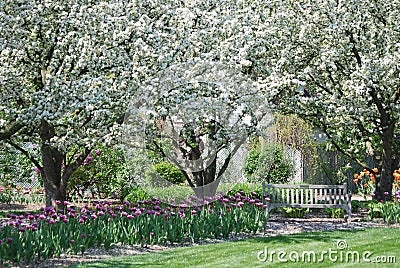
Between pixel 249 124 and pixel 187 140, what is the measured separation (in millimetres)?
1134

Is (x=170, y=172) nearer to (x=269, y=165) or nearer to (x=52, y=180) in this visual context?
(x=269, y=165)

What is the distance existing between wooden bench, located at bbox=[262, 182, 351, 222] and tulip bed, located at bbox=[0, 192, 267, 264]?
105 cm

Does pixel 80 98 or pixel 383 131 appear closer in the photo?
pixel 80 98

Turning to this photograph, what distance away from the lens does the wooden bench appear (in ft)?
30.8

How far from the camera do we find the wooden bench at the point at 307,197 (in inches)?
370

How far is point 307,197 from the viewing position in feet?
31.2

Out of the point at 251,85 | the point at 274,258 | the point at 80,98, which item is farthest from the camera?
the point at 251,85

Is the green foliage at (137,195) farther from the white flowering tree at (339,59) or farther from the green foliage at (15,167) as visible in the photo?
the white flowering tree at (339,59)

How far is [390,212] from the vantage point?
29.6 ft

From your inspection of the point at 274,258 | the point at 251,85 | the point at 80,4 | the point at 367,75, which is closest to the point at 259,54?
the point at 251,85

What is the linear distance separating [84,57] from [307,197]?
4788 millimetres

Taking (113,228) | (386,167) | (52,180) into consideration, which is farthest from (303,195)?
(52,180)

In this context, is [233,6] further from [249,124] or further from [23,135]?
[23,135]

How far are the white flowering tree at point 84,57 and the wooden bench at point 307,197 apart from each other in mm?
2667
